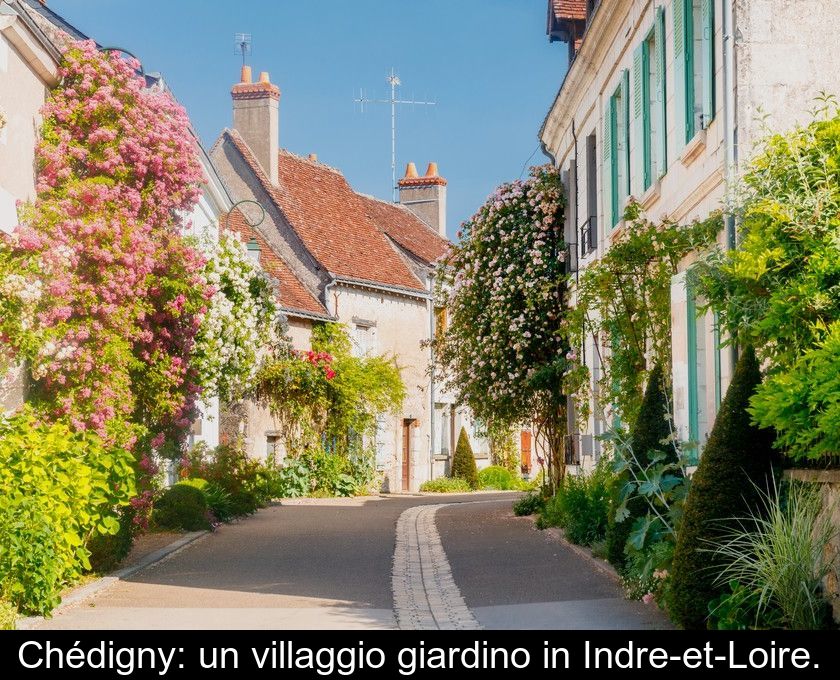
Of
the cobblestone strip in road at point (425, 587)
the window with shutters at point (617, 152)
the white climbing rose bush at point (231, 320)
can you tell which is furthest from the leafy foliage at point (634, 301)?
the white climbing rose bush at point (231, 320)

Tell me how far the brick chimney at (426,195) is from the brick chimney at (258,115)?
35.8 feet

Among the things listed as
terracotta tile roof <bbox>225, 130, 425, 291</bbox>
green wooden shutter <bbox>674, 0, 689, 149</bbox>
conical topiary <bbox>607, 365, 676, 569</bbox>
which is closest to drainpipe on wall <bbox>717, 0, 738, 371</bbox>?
conical topiary <bbox>607, 365, 676, 569</bbox>

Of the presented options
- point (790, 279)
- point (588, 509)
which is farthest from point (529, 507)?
point (790, 279)

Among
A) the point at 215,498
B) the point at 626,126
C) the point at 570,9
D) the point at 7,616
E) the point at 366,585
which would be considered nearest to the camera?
the point at 7,616

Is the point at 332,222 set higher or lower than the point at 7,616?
higher

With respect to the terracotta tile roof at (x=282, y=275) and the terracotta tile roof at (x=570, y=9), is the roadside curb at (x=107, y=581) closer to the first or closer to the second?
the terracotta tile roof at (x=570, y=9)

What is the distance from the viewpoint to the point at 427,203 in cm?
4309

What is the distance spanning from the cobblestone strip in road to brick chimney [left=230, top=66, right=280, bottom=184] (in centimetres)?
1635

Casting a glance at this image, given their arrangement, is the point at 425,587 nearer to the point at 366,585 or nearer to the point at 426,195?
the point at 366,585

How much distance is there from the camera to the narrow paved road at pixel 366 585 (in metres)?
9.38

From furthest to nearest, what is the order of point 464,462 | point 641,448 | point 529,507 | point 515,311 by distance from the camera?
1. point 464,462
2. point 529,507
3. point 515,311
4. point 641,448

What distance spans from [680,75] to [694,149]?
3.13 ft

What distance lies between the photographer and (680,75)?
12398 mm
